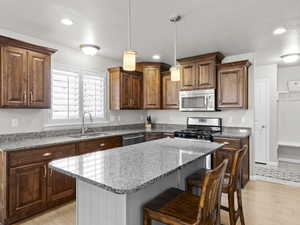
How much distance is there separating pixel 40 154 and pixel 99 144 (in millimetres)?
979

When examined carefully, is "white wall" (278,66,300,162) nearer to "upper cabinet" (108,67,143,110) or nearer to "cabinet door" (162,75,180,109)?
"cabinet door" (162,75,180,109)

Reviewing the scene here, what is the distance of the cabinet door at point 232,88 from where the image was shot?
3.62 metres

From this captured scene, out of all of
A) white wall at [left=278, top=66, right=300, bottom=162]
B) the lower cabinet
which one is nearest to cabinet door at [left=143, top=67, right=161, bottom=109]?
the lower cabinet

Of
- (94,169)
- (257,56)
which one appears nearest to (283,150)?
(257,56)

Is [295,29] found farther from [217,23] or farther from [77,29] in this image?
[77,29]

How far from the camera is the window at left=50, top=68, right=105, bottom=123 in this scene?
3430 millimetres

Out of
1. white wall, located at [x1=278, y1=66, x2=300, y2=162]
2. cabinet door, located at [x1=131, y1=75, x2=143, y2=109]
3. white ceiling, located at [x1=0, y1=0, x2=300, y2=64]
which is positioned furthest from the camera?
white wall, located at [x1=278, y1=66, x2=300, y2=162]

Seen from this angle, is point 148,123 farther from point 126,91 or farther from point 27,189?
point 27,189

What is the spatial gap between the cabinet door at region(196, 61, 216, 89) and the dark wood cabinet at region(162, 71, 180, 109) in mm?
595

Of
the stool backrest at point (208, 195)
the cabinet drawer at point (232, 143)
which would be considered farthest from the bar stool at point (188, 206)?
the cabinet drawer at point (232, 143)

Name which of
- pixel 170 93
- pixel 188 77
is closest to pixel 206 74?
pixel 188 77

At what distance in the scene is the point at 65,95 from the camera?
3553 mm

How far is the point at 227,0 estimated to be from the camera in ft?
6.75

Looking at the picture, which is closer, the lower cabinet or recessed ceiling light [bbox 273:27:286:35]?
the lower cabinet
